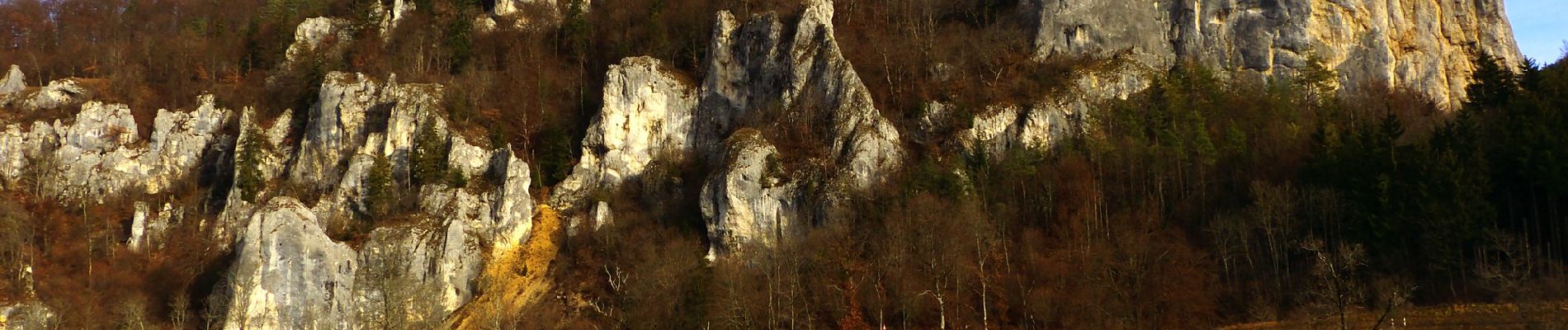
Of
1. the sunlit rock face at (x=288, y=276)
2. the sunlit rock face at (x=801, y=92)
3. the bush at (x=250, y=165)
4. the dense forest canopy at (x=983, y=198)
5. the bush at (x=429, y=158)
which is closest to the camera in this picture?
the dense forest canopy at (x=983, y=198)

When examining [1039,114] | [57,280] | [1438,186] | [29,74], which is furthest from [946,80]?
[29,74]

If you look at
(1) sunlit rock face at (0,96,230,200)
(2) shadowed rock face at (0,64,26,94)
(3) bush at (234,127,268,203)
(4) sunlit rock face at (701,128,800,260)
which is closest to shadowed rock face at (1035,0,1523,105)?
(4) sunlit rock face at (701,128,800,260)

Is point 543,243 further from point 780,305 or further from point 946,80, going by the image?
point 946,80

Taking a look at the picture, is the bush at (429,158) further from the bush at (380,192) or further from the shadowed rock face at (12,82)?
the shadowed rock face at (12,82)

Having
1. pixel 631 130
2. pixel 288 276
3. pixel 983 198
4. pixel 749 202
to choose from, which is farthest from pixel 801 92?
pixel 288 276

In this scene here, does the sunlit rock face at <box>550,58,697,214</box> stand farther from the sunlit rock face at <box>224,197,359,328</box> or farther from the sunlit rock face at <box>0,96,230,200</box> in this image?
the sunlit rock face at <box>0,96,230,200</box>

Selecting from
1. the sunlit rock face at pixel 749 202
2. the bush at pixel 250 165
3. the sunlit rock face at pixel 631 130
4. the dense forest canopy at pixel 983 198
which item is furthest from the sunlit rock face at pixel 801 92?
the bush at pixel 250 165

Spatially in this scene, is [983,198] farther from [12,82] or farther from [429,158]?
[12,82]
